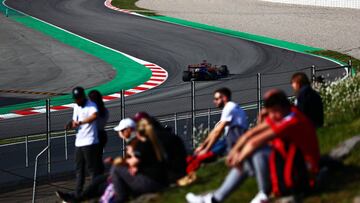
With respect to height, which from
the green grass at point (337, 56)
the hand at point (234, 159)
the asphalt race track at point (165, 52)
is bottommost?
the green grass at point (337, 56)

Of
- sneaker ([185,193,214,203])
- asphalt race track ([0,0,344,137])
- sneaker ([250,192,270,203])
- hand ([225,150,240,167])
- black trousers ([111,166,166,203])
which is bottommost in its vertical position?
asphalt race track ([0,0,344,137])

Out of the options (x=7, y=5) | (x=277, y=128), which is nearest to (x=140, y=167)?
(x=277, y=128)

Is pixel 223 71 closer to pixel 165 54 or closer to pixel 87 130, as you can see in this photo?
pixel 165 54

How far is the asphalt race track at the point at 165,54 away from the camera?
23516 millimetres

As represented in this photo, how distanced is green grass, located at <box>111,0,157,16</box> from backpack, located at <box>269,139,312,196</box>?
139 feet

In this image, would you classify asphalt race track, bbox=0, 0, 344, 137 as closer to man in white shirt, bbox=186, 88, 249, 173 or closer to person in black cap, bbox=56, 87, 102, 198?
person in black cap, bbox=56, 87, 102, 198

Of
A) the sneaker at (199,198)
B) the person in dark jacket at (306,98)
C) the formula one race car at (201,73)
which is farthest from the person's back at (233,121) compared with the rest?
the formula one race car at (201,73)

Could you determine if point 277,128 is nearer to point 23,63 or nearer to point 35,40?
point 23,63

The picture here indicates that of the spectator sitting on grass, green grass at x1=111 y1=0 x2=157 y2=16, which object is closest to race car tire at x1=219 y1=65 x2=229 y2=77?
green grass at x1=111 y1=0 x2=157 y2=16

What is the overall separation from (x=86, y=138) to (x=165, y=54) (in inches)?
1003

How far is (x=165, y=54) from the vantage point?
37.4 m

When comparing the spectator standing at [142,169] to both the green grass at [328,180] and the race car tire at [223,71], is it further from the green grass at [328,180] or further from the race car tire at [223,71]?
the race car tire at [223,71]

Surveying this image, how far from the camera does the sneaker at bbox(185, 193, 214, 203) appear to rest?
8762 mm

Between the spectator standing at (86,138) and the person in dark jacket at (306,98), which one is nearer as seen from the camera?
the person in dark jacket at (306,98)
